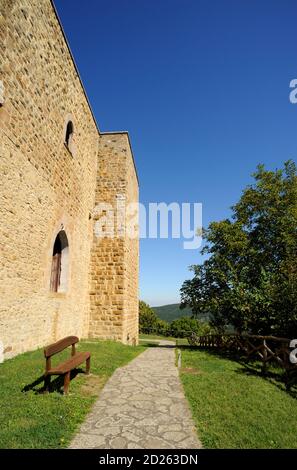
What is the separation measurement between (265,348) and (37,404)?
6024 millimetres

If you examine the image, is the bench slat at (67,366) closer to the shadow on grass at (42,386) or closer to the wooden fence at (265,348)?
the shadow on grass at (42,386)

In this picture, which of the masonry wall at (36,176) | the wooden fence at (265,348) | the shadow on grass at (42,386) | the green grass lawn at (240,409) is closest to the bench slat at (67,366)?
the shadow on grass at (42,386)

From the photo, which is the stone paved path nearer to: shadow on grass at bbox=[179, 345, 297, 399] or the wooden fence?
shadow on grass at bbox=[179, 345, 297, 399]

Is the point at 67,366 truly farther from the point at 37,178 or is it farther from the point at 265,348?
the point at 265,348

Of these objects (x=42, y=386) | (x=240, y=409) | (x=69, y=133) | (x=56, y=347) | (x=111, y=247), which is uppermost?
(x=69, y=133)

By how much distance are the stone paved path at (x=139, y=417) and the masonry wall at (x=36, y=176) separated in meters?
2.88

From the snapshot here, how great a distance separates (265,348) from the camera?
759cm

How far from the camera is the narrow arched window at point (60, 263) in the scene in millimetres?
9297

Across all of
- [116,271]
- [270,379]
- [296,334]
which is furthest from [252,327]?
[116,271]

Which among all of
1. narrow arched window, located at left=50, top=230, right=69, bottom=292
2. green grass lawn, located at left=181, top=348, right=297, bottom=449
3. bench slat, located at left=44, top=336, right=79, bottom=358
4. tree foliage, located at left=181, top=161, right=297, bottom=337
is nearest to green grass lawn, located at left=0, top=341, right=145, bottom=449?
bench slat, located at left=44, top=336, right=79, bottom=358

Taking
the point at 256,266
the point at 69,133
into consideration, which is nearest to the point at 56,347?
the point at 69,133

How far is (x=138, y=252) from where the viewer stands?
16531 millimetres

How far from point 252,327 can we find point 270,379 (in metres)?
4.47
